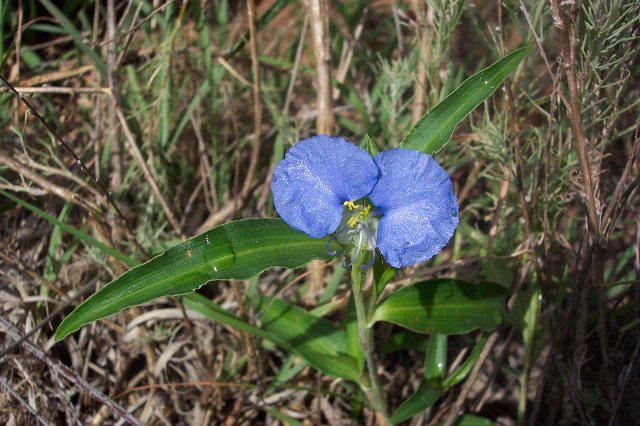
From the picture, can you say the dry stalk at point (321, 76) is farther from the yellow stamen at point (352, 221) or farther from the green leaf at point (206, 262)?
the yellow stamen at point (352, 221)

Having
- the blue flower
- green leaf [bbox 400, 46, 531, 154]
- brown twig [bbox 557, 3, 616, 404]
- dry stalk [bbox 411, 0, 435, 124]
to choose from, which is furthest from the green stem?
dry stalk [bbox 411, 0, 435, 124]

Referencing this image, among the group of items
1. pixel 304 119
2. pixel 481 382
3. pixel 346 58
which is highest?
pixel 346 58

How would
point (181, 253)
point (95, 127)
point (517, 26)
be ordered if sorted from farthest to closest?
point (95, 127) → point (517, 26) → point (181, 253)

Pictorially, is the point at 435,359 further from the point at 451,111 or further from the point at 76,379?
the point at 76,379

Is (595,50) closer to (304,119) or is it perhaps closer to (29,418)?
(304,119)

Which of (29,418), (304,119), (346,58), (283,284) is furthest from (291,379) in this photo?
(346,58)

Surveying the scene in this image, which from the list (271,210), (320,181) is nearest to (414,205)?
(320,181)

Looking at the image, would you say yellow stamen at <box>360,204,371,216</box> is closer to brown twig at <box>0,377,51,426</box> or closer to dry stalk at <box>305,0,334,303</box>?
dry stalk at <box>305,0,334,303</box>

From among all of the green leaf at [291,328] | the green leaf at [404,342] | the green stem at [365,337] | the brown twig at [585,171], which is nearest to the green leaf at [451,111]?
the brown twig at [585,171]
